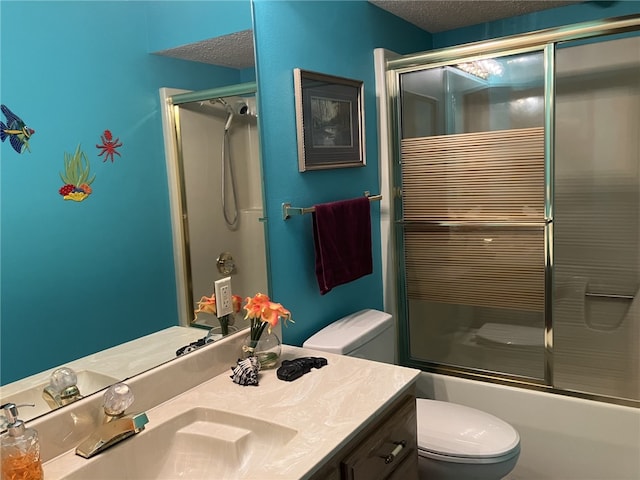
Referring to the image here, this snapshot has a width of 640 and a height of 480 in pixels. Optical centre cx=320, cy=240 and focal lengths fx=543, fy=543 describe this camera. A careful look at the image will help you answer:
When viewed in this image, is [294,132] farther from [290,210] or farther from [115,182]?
[115,182]

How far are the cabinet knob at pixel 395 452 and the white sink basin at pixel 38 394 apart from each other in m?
0.78

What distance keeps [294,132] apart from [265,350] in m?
0.82

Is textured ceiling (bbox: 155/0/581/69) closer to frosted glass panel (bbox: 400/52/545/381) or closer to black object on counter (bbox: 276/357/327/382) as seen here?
frosted glass panel (bbox: 400/52/545/381)

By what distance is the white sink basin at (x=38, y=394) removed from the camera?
120 cm

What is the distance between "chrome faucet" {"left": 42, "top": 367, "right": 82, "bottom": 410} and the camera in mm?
1258

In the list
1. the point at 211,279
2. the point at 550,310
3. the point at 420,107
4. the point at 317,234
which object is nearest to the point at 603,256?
the point at 550,310

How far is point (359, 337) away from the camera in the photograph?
2117mm

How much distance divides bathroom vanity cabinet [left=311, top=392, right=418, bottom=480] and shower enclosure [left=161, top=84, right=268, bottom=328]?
2.01ft

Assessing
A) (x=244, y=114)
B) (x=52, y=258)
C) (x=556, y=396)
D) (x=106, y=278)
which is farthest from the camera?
(x=556, y=396)

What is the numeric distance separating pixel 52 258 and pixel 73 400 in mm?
346

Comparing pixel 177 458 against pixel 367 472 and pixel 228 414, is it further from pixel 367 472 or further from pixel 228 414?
pixel 367 472

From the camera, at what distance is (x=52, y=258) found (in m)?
1.24

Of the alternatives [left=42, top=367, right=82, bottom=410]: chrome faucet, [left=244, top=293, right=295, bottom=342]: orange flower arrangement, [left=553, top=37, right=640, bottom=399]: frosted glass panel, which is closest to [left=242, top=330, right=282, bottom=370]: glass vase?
[left=244, top=293, right=295, bottom=342]: orange flower arrangement

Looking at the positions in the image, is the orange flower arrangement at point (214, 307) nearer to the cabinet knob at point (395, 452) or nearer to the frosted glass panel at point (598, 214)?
the cabinet knob at point (395, 452)
